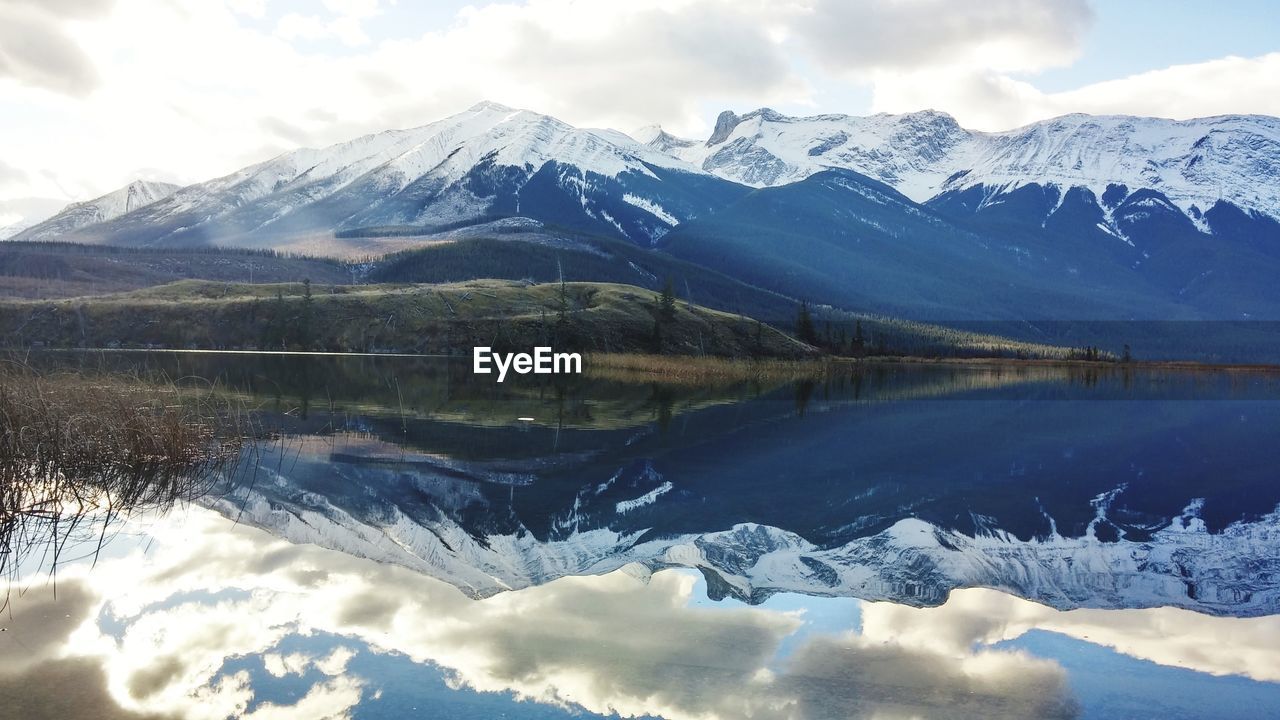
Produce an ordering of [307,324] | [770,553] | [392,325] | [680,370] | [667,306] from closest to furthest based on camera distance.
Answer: [770,553], [680,370], [392,325], [307,324], [667,306]

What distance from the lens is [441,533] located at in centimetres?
1822

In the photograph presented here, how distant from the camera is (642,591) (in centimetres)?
1473

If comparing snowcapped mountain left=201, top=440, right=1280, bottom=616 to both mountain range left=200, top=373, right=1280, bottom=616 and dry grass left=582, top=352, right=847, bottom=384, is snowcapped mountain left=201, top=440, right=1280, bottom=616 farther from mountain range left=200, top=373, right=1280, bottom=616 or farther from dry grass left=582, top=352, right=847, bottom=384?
dry grass left=582, top=352, right=847, bottom=384

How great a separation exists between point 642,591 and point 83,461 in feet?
48.2

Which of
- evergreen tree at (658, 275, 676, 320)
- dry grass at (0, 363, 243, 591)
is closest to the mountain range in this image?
dry grass at (0, 363, 243, 591)

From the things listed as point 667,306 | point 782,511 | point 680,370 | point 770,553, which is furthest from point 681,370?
point 770,553

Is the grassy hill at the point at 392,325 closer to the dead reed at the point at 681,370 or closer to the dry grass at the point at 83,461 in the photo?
the dead reed at the point at 681,370

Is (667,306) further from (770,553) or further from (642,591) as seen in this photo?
(642,591)

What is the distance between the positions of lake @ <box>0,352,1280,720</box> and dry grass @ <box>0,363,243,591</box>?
31cm

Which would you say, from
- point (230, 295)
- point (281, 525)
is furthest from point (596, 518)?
point (230, 295)

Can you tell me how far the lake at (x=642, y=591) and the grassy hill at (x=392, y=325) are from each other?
108m

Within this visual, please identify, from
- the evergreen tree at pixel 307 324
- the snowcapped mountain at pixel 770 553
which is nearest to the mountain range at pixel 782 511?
the snowcapped mountain at pixel 770 553

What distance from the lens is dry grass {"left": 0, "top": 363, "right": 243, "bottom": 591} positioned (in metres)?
17.2

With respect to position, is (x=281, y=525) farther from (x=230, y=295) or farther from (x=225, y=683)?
(x=230, y=295)
